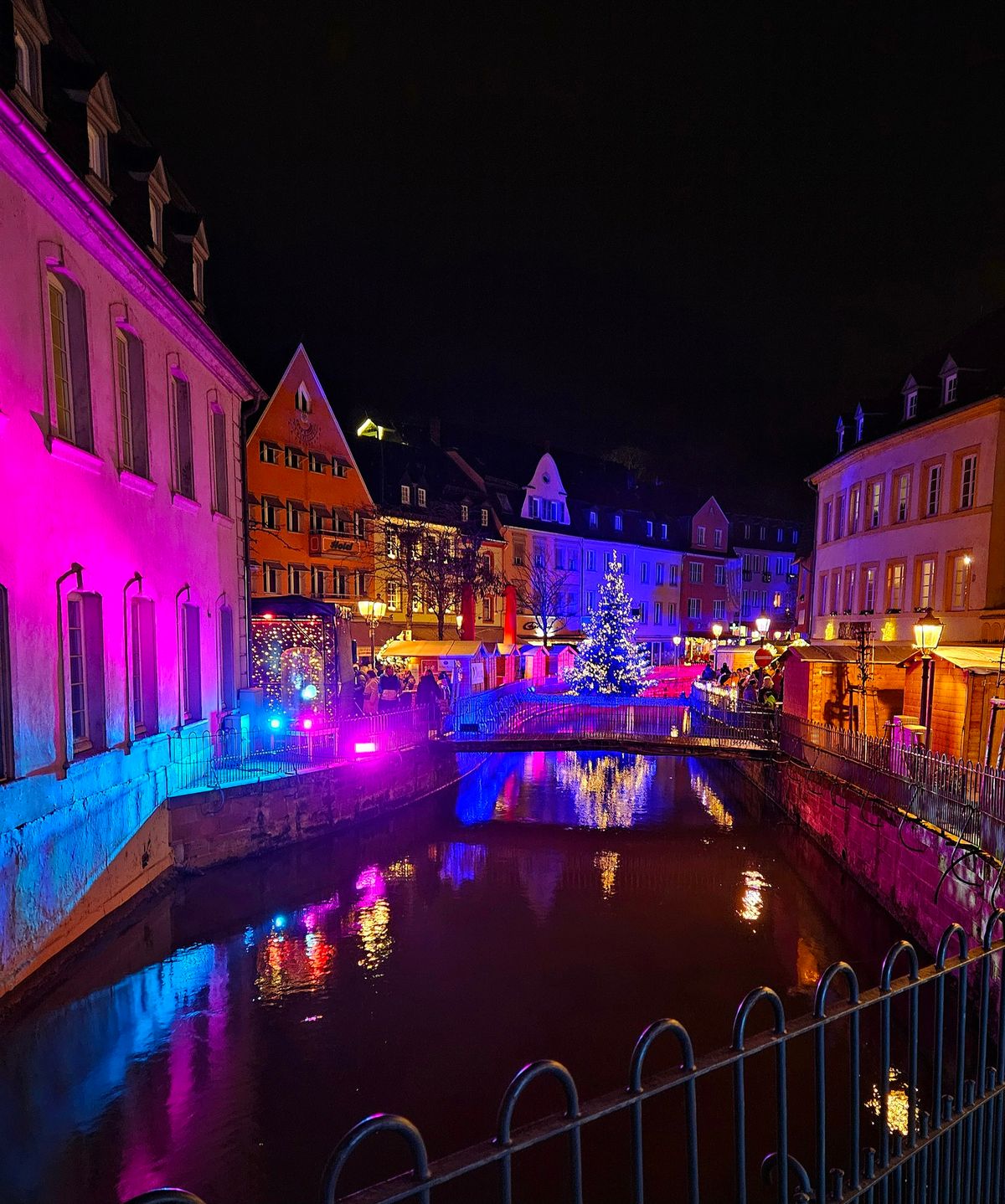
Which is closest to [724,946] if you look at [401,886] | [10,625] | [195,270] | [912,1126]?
[401,886]

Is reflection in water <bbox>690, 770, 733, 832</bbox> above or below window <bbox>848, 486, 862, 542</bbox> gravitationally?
below

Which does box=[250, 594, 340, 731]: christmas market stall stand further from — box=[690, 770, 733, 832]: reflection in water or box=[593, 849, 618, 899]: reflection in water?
box=[690, 770, 733, 832]: reflection in water

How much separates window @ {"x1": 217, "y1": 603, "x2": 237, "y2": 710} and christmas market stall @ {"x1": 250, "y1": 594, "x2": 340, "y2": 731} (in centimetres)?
141

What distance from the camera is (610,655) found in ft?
105

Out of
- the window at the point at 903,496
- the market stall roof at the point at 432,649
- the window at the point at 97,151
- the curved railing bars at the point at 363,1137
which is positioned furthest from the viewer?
the market stall roof at the point at 432,649

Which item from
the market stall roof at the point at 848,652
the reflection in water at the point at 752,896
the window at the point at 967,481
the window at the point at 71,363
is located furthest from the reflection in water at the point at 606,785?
the window at the point at 71,363

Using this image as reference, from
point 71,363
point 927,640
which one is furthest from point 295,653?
point 927,640

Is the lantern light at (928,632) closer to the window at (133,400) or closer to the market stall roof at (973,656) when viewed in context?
the market stall roof at (973,656)

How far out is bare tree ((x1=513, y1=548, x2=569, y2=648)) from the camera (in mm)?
42438

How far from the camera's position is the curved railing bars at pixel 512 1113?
6.89 feet

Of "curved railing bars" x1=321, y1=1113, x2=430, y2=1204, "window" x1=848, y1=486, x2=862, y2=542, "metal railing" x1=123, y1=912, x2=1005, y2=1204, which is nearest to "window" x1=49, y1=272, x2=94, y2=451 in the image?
"metal railing" x1=123, y1=912, x2=1005, y2=1204

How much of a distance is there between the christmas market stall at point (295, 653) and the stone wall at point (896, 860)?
486 inches

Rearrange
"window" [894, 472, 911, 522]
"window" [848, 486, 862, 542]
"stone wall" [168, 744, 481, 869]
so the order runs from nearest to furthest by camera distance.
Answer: "stone wall" [168, 744, 481, 869] → "window" [894, 472, 911, 522] → "window" [848, 486, 862, 542]

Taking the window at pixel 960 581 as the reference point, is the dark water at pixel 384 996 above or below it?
below
